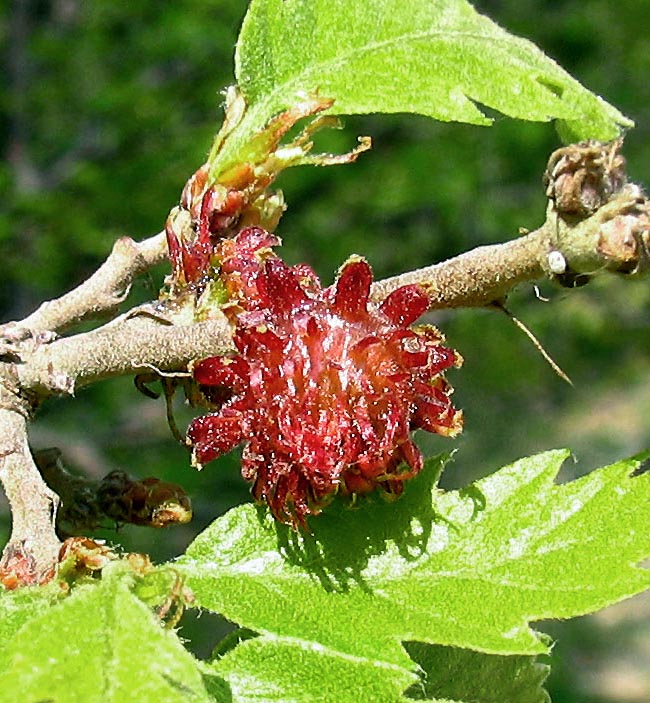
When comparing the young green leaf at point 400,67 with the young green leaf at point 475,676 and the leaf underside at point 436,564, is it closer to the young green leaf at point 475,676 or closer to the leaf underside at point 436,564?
the leaf underside at point 436,564

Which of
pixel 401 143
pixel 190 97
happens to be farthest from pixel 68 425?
pixel 401 143

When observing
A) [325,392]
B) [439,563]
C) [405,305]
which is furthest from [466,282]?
[439,563]

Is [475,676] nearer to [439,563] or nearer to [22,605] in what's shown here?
[439,563]

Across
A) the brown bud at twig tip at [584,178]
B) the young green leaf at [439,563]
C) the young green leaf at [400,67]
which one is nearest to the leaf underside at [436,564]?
the young green leaf at [439,563]

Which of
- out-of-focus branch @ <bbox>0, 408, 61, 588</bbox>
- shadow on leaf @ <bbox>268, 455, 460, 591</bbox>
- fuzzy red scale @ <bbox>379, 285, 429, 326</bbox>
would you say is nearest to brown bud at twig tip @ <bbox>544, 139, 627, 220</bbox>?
fuzzy red scale @ <bbox>379, 285, 429, 326</bbox>

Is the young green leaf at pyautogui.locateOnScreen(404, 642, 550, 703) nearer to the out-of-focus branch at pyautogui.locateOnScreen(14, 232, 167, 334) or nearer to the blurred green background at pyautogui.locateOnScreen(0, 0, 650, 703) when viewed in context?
the out-of-focus branch at pyautogui.locateOnScreen(14, 232, 167, 334)

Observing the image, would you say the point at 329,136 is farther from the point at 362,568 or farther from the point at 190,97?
the point at 362,568
